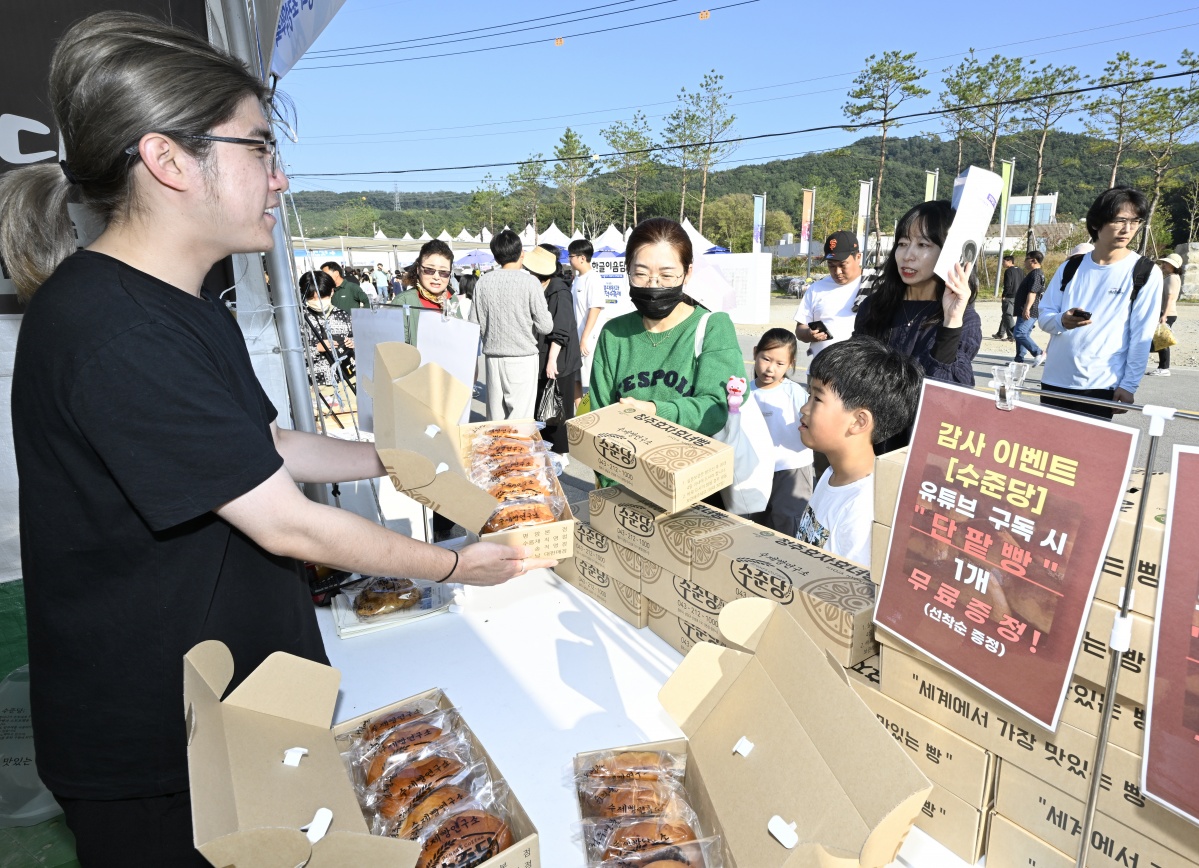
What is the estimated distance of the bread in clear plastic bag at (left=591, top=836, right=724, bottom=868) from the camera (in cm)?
105

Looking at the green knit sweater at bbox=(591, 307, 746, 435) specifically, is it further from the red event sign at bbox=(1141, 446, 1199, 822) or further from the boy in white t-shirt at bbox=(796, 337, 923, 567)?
the red event sign at bbox=(1141, 446, 1199, 822)

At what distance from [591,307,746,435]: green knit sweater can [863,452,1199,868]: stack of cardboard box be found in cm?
119

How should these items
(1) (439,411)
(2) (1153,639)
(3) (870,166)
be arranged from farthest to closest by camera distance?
(3) (870,166), (1) (439,411), (2) (1153,639)

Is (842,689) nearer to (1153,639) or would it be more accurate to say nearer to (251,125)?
(1153,639)

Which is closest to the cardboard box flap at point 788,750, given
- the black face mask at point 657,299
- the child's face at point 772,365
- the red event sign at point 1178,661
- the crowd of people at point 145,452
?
the red event sign at point 1178,661

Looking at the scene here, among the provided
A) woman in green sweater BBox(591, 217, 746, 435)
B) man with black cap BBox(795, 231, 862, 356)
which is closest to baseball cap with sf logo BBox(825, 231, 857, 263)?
man with black cap BBox(795, 231, 862, 356)

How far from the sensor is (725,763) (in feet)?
3.73

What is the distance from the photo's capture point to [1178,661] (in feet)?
2.61

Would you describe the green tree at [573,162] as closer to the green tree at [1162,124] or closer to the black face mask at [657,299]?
the green tree at [1162,124]

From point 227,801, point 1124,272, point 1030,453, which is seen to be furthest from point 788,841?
point 1124,272

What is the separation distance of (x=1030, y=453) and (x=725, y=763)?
0.68 meters

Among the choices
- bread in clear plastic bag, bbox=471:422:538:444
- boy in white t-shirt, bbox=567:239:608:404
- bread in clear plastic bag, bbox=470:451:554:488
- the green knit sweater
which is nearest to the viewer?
bread in clear plastic bag, bbox=470:451:554:488

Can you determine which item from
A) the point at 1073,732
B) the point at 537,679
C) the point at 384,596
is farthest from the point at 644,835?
the point at 384,596

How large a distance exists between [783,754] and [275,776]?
31.7 inches
